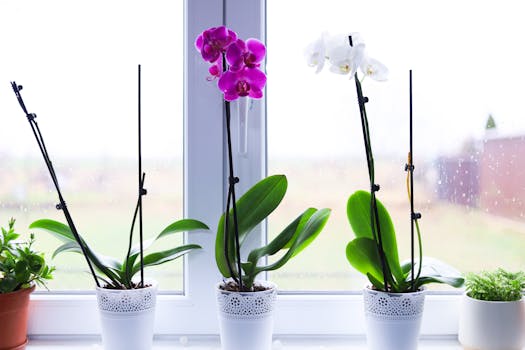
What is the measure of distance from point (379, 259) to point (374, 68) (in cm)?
37

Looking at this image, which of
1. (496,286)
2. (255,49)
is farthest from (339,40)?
(496,286)

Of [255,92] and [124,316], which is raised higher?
[255,92]

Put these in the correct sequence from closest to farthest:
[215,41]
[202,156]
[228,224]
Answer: [215,41] < [228,224] < [202,156]

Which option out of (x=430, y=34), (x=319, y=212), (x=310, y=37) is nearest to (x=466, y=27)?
(x=430, y=34)

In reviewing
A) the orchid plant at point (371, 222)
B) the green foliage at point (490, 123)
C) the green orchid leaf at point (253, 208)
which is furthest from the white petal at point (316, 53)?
the green foliage at point (490, 123)

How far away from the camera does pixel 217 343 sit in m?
1.10

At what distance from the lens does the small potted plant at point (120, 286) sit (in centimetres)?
92

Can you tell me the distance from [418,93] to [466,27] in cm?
20

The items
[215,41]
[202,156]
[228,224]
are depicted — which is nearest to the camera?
[215,41]

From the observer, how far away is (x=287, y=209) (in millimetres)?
1157

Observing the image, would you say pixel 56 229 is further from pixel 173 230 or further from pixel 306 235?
pixel 306 235

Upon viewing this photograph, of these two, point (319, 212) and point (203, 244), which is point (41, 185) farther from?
point (319, 212)

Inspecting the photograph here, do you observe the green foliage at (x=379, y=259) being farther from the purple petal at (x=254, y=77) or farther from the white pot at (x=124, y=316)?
the white pot at (x=124, y=316)

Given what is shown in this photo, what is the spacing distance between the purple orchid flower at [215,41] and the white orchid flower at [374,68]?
24 cm
